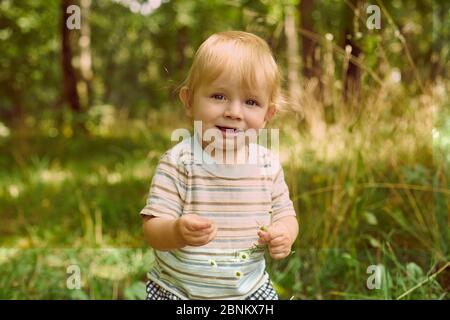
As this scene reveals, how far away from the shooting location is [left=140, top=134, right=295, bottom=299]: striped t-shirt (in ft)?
4.27

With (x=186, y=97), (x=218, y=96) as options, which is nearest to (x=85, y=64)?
(x=186, y=97)

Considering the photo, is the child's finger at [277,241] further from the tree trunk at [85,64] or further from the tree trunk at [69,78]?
the tree trunk at [85,64]

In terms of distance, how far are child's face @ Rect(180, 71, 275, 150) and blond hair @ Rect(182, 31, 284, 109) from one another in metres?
0.02

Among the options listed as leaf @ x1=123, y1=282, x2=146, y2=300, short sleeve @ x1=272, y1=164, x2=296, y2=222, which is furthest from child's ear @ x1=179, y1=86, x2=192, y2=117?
leaf @ x1=123, y1=282, x2=146, y2=300

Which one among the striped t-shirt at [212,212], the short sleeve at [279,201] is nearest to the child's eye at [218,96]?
the striped t-shirt at [212,212]

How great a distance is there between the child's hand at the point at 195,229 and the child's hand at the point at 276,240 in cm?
12

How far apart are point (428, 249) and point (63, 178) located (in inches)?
101

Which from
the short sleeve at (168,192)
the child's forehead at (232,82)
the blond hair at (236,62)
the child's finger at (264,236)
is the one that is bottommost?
the child's finger at (264,236)

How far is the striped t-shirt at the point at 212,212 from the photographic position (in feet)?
4.27

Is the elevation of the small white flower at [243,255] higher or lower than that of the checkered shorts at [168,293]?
higher

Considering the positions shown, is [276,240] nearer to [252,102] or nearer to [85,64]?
[252,102]

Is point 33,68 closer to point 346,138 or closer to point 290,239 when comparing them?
point 346,138
